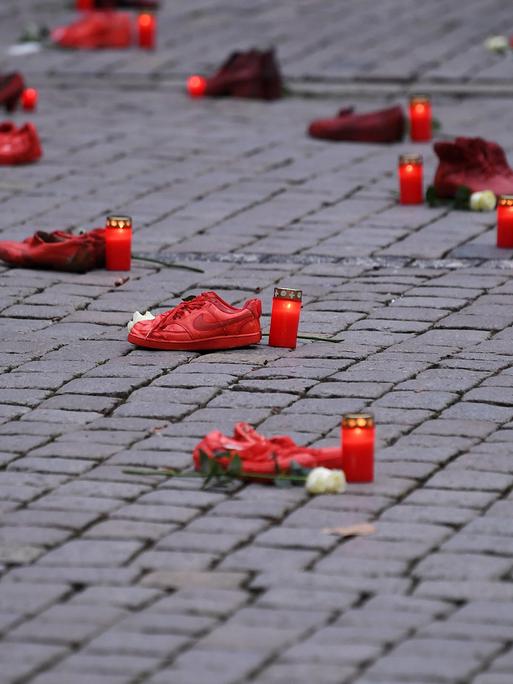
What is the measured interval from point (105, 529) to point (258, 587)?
0.61 meters

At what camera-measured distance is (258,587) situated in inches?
176

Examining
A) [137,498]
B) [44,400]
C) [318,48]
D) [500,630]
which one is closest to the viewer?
[500,630]

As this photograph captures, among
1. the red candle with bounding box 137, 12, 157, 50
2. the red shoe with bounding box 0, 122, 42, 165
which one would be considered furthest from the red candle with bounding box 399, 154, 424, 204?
the red candle with bounding box 137, 12, 157, 50

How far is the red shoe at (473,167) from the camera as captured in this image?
896 centimetres

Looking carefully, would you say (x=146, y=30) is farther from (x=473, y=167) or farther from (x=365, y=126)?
(x=473, y=167)

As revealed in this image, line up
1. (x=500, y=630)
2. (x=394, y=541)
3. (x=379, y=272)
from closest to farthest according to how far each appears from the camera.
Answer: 1. (x=500, y=630)
2. (x=394, y=541)
3. (x=379, y=272)

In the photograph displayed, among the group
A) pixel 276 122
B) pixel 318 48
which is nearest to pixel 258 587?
pixel 276 122

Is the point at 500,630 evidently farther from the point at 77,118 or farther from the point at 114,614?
the point at 77,118

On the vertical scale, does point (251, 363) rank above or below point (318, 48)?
below

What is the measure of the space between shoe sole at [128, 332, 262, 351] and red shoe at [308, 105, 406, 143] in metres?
4.36

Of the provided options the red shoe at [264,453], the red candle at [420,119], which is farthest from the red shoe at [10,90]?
the red shoe at [264,453]

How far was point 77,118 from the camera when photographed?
11.8 meters

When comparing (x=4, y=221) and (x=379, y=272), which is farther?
(x=4, y=221)

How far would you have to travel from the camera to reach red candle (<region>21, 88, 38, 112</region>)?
11836 millimetres
